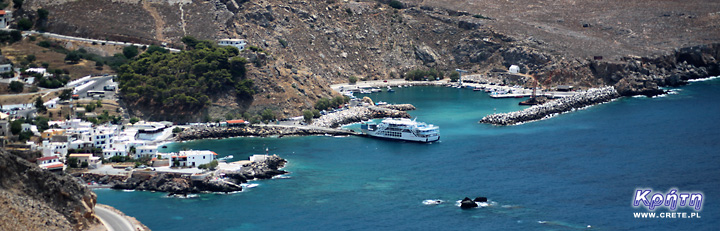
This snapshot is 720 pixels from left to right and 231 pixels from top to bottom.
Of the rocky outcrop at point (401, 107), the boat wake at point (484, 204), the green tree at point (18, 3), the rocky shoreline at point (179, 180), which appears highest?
the green tree at point (18, 3)

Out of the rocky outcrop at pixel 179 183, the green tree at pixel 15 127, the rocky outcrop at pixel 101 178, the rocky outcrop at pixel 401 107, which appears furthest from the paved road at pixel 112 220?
the rocky outcrop at pixel 401 107

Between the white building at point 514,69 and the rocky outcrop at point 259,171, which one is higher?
the white building at point 514,69

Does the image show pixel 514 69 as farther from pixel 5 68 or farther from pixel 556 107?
pixel 5 68

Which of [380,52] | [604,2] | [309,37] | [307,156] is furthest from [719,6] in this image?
[307,156]

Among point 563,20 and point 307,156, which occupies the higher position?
point 563,20

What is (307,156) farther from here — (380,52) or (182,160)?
(380,52)

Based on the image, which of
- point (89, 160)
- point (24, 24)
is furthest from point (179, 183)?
point (24, 24)

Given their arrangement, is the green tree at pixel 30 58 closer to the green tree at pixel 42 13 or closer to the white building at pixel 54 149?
the green tree at pixel 42 13

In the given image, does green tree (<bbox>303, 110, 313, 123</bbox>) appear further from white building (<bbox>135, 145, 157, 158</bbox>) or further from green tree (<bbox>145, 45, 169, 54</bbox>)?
white building (<bbox>135, 145, 157, 158</bbox>)
